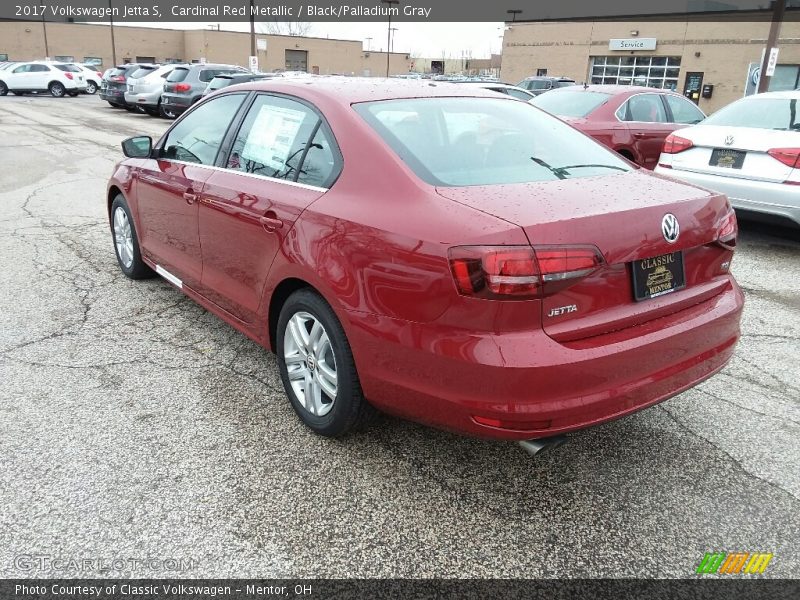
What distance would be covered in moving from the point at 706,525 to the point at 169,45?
71716 millimetres

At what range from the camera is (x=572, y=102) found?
9.14 meters

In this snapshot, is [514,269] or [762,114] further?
[762,114]

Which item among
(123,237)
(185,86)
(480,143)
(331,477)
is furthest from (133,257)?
(185,86)

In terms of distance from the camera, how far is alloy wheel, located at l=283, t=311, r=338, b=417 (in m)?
2.96

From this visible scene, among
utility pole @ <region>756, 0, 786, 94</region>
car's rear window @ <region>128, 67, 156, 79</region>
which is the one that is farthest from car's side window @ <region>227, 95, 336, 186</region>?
car's rear window @ <region>128, 67, 156, 79</region>

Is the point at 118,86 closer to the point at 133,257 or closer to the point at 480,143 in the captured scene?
the point at 133,257

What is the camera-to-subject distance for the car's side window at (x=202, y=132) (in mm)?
3868

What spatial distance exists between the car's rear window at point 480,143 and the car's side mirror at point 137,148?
227 cm

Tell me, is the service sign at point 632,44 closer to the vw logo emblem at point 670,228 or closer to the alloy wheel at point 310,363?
the vw logo emblem at point 670,228

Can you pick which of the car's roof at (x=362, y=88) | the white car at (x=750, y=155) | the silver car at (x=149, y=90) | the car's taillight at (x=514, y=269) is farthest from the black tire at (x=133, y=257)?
the silver car at (x=149, y=90)

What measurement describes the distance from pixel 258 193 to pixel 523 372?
172cm

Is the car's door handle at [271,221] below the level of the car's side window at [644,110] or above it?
below

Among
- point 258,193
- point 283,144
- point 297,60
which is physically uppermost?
point 297,60

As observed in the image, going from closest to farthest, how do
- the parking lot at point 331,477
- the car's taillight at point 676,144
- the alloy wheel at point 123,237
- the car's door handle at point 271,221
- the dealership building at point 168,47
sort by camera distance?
1. the parking lot at point 331,477
2. the car's door handle at point 271,221
3. the alloy wheel at point 123,237
4. the car's taillight at point 676,144
5. the dealership building at point 168,47
